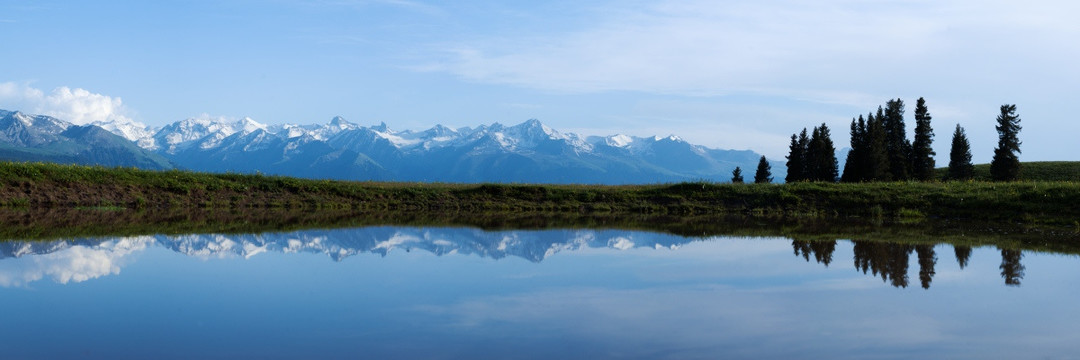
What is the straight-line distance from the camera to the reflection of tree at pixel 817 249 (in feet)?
76.3

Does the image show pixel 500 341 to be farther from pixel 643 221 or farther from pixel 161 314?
pixel 643 221

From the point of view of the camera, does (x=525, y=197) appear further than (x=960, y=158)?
No

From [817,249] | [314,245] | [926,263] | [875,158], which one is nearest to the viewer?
[926,263]

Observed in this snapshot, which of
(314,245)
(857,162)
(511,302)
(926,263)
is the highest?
(857,162)

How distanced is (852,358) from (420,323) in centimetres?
618

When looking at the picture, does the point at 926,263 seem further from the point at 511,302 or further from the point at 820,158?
the point at 820,158

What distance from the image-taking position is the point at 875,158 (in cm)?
7312

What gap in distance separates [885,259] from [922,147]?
211 feet

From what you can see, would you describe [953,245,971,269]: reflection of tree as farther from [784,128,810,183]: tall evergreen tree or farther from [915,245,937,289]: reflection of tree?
[784,128,810,183]: tall evergreen tree

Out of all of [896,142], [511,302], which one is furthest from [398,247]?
[896,142]

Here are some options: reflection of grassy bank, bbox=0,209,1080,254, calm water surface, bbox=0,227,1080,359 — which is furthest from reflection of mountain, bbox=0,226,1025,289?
reflection of grassy bank, bbox=0,209,1080,254

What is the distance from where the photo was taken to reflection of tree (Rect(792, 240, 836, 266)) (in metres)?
23.2

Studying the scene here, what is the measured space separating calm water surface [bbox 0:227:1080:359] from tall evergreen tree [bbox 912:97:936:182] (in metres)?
60.2

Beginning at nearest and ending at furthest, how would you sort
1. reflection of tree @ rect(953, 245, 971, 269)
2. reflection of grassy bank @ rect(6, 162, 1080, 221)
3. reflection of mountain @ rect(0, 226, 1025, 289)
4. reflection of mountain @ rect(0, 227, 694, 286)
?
reflection of mountain @ rect(0, 227, 694, 286) → reflection of mountain @ rect(0, 226, 1025, 289) → reflection of tree @ rect(953, 245, 971, 269) → reflection of grassy bank @ rect(6, 162, 1080, 221)
